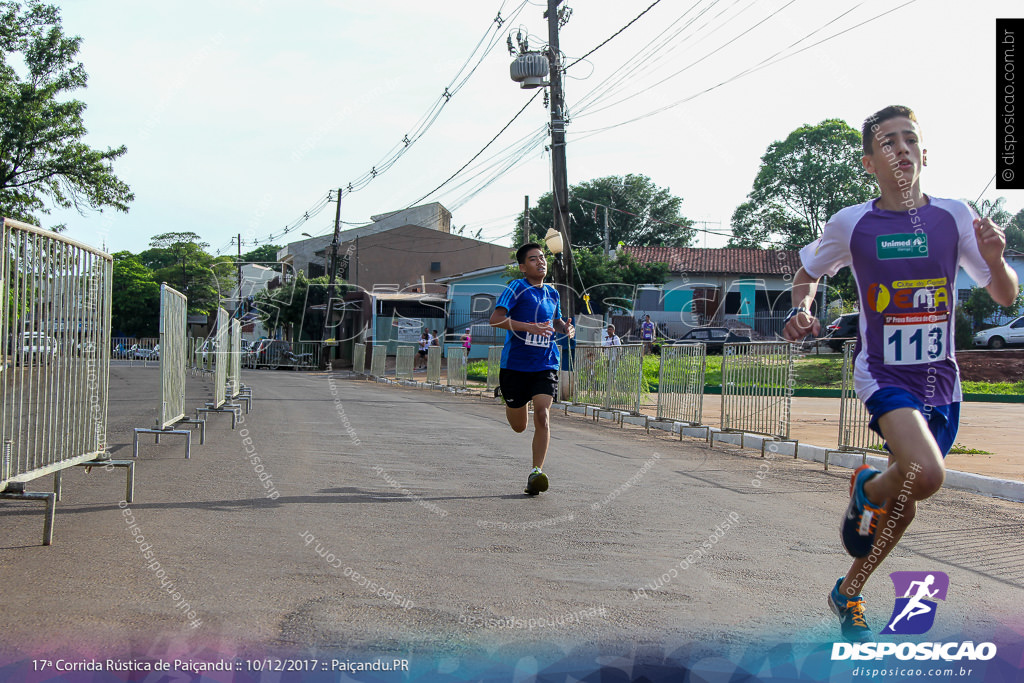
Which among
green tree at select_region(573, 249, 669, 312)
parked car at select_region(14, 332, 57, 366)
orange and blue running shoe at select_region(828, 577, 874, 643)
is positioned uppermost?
green tree at select_region(573, 249, 669, 312)

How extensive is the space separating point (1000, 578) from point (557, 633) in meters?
2.58

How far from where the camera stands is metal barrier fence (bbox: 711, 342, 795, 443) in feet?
34.3

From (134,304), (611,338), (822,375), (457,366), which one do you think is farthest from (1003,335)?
(134,304)

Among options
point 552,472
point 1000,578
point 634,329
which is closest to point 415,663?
point 1000,578

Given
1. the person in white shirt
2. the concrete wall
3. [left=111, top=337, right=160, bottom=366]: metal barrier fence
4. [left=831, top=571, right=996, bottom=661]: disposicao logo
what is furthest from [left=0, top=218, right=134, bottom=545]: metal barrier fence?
the concrete wall

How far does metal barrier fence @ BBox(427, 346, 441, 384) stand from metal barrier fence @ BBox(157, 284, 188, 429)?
17873mm

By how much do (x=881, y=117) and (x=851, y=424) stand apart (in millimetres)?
6388

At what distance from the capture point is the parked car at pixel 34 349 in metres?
5.03

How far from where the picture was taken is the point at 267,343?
47.5 metres

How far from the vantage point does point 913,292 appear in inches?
130

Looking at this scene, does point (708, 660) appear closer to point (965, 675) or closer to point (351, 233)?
point (965, 675)

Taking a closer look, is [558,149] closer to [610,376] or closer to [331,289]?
[610,376]

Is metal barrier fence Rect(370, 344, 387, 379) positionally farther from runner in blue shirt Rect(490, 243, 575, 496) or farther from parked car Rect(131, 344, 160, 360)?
runner in blue shirt Rect(490, 243, 575, 496)

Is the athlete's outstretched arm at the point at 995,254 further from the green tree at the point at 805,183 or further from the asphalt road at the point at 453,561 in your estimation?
the green tree at the point at 805,183
